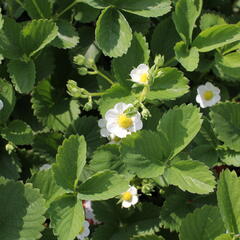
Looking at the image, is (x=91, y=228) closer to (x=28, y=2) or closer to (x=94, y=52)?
(x=94, y=52)

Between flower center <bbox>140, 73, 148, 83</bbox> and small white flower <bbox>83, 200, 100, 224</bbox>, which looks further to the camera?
small white flower <bbox>83, 200, 100, 224</bbox>

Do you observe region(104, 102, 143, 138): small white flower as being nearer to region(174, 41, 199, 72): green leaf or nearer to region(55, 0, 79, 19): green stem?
region(174, 41, 199, 72): green leaf

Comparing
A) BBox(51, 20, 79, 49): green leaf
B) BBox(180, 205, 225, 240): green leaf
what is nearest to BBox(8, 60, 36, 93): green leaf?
BBox(51, 20, 79, 49): green leaf

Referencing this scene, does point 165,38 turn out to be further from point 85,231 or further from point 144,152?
point 85,231

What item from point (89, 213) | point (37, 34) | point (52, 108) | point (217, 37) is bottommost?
point (89, 213)

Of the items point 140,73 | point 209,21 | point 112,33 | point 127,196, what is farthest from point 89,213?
point 209,21
